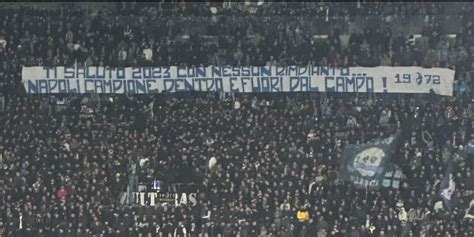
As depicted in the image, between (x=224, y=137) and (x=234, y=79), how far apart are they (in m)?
2.86

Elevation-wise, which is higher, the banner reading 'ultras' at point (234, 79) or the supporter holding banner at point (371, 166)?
the banner reading 'ultras' at point (234, 79)

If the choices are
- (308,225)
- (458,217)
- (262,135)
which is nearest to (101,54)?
(262,135)

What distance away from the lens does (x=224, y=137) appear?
3425cm

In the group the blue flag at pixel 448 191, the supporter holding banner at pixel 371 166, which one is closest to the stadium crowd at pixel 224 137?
the blue flag at pixel 448 191

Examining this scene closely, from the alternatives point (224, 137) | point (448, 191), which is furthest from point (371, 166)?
point (224, 137)

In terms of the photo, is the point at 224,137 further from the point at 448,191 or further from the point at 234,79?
the point at 448,191

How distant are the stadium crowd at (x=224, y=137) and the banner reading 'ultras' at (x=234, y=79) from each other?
31cm

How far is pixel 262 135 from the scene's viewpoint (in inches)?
1344

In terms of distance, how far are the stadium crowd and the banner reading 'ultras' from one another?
1.01 ft

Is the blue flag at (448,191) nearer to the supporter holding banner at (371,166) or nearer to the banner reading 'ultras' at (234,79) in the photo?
the supporter holding banner at (371,166)

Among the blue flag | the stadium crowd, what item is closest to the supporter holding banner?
A: the stadium crowd

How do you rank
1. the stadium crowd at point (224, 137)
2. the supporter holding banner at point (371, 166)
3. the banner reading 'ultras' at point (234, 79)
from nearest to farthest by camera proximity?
the stadium crowd at point (224, 137), the supporter holding banner at point (371, 166), the banner reading 'ultras' at point (234, 79)

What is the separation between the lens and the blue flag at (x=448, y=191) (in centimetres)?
3164

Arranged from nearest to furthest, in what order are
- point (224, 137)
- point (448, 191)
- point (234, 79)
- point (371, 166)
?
point (448, 191), point (371, 166), point (224, 137), point (234, 79)
